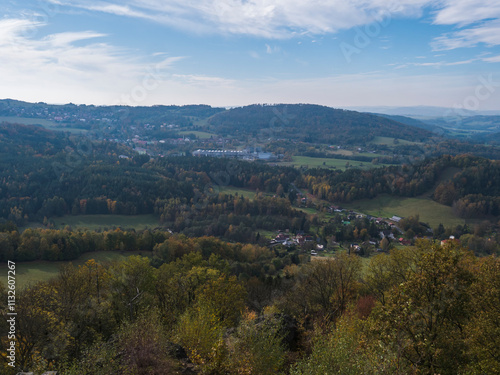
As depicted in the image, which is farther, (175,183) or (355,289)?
(175,183)

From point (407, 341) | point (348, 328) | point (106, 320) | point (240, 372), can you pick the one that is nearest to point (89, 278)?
point (106, 320)

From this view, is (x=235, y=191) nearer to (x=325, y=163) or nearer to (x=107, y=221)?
(x=107, y=221)

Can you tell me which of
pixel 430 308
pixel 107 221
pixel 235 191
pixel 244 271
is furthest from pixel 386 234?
pixel 107 221

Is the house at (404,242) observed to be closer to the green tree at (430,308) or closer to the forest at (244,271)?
the forest at (244,271)

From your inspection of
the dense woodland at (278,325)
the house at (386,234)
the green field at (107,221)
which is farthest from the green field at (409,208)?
the dense woodland at (278,325)

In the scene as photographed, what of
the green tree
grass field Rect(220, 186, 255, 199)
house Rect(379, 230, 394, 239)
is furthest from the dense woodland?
grass field Rect(220, 186, 255, 199)

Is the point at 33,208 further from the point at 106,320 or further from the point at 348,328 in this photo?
A: the point at 348,328

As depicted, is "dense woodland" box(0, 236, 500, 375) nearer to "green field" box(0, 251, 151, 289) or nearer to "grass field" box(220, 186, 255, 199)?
"green field" box(0, 251, 151, 289)
